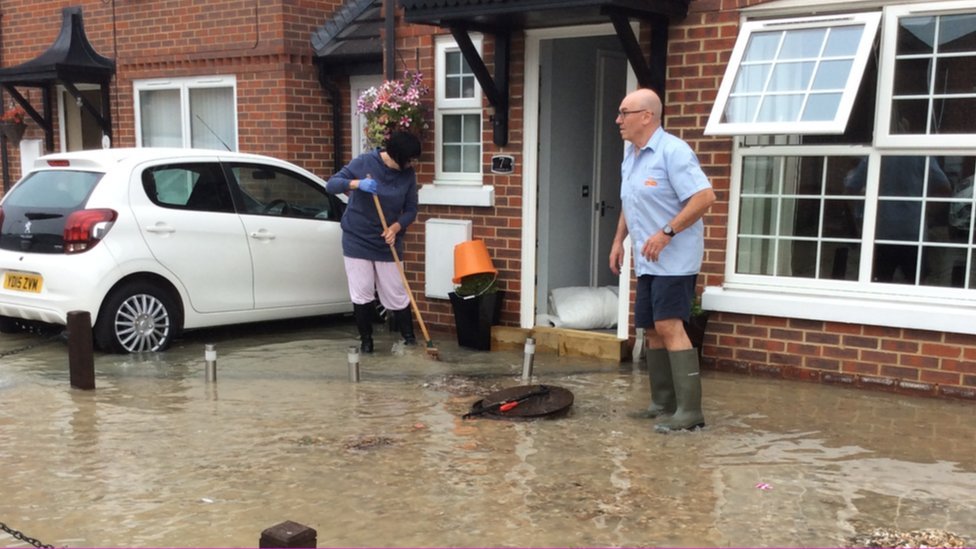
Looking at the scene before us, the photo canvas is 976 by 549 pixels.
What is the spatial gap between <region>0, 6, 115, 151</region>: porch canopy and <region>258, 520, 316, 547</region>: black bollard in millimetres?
A: 9831

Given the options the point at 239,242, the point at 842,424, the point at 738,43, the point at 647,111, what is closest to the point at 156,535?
the point at 647,111

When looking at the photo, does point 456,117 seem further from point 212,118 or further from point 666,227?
point 212,118

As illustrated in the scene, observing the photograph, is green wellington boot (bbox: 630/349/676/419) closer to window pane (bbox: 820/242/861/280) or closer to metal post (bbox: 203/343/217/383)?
window pane (bbox: 820/242/861/280)

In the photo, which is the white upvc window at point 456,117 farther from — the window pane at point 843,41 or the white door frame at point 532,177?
the window pane at point 843,41

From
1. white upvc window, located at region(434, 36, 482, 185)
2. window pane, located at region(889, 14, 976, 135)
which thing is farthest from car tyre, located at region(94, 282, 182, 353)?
window pane, located at region(889, 14, 976, 135)

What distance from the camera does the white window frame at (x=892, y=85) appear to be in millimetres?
5930

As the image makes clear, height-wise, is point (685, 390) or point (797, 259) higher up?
point (797, 259)

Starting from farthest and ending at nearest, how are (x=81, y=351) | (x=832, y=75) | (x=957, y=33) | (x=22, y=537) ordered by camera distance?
(x=81, y=351) → (x=832, y=75) → (x=957, y=33) → (x=22, y=537)

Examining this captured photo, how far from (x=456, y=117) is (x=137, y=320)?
324 cm

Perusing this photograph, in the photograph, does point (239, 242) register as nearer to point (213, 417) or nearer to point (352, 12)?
point (213, 417)

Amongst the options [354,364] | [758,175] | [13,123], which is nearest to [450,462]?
[354,364]

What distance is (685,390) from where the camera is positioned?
209 inches

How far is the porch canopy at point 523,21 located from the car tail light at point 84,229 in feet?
9.45

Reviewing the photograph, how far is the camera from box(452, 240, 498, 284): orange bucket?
7.74 meters
